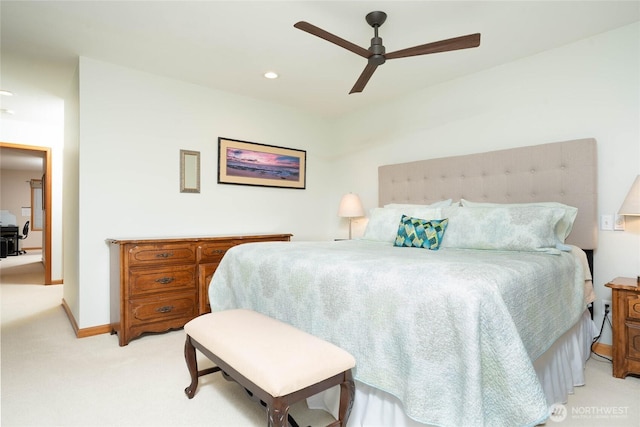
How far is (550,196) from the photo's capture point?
2.68 m

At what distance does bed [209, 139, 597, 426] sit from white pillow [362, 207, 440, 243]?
12mm

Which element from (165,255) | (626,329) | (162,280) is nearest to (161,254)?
(165,255)

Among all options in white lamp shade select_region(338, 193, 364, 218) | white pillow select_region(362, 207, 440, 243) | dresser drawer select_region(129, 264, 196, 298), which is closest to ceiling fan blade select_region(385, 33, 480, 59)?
white pillow select_region(362, 207, 440, 243)

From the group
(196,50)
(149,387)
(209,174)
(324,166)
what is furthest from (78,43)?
(324,166)

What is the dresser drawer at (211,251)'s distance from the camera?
10.3 feet

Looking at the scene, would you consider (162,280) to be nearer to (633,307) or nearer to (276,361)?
(276,361)

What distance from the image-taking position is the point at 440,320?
4.00 ft

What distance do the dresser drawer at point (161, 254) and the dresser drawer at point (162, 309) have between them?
313 millimetres

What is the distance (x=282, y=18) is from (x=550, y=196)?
2406 mm

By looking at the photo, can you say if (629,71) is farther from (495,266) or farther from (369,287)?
(369,287)

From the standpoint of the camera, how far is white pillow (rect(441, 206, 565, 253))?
7.13 ft

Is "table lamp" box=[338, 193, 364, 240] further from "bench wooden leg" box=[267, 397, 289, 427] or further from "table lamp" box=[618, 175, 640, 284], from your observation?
"bench wooden leg" box=[267, 397, 289, 427]

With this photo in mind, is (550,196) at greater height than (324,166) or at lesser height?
lesser

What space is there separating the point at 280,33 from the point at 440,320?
228cm
